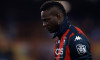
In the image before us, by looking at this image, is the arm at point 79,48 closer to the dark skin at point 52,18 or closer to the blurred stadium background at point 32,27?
the dark skin at point 52,18

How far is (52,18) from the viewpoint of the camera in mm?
2586

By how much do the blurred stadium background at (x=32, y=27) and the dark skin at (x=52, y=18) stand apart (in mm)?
6577

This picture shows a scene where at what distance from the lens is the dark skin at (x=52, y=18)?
102 inches

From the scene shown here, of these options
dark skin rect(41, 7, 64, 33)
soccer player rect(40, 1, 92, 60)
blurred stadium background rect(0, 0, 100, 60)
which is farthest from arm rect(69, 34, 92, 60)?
blurred stadium background rect(0, 0, 100, 60)

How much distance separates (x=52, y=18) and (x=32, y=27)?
8.12m

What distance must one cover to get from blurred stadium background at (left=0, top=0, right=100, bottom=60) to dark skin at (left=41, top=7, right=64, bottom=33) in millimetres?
6577

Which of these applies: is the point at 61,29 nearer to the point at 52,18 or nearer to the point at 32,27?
the point at 52,18

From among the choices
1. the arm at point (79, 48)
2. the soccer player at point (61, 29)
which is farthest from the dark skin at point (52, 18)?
the arm at point (79, 48)

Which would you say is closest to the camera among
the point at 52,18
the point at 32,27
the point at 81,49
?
the point at 81,49

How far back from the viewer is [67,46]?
8.05 feet

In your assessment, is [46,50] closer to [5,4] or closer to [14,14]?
[14,14]

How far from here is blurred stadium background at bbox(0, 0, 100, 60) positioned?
9.67 meters

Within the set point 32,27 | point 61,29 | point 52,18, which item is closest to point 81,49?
point 61,29

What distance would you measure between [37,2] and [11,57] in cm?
290
